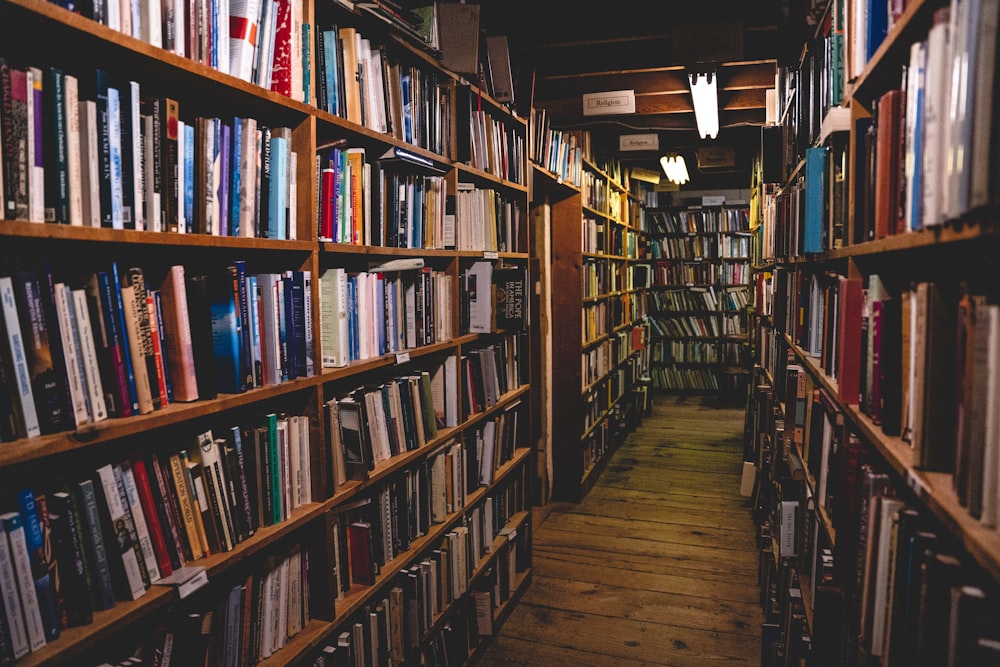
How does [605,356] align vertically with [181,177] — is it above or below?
below

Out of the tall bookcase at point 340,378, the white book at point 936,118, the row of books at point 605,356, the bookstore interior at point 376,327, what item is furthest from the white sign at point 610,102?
the white book at point 936,118

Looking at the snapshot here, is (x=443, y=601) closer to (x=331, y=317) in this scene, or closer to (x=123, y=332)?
(x=331, y=317)

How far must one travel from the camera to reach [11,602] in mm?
997

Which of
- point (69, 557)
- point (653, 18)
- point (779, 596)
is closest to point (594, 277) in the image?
point (653, 18)

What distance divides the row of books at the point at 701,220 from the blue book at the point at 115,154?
25.5 ft

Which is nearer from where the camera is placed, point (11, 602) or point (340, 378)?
point (11, 602)

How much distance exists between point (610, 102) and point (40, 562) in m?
3.66

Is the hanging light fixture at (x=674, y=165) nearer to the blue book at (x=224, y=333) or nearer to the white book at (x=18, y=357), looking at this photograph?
the blue book at (x=224, y=333)

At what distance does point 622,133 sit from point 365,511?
159 inches

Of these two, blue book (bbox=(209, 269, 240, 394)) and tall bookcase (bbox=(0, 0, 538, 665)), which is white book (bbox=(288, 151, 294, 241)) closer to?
tall bookcase (bbox=(0, 0, 538, 665))

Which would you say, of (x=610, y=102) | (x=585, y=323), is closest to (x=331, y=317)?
(x=610, y=102)

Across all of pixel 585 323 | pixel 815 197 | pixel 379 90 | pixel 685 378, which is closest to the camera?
pixel 815 197

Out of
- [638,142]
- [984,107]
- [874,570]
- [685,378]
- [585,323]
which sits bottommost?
[685,378]

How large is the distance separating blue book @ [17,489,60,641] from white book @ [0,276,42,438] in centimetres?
11
